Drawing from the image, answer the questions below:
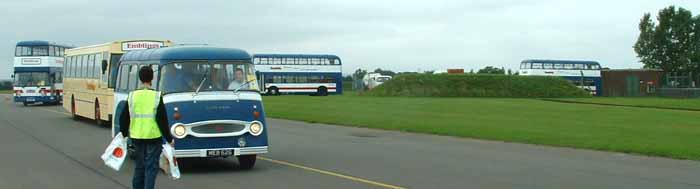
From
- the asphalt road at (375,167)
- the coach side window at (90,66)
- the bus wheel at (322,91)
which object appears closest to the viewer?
the asphalt road at (375,167)

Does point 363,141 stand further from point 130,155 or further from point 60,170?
point 60,170

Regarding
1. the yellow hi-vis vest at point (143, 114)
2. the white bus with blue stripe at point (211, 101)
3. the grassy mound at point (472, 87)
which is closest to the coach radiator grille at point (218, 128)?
the white bus with blue stripe at point (211, 101)

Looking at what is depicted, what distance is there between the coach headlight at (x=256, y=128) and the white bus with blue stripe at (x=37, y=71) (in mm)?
38540

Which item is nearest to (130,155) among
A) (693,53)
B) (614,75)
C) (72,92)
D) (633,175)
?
(633,175)

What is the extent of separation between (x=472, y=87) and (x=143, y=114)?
5712cm

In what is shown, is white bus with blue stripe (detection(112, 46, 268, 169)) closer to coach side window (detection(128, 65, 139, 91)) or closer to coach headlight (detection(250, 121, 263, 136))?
coach headlight (detection(250, 121, 263, 136))

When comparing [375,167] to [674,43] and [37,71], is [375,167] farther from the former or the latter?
[674,43]

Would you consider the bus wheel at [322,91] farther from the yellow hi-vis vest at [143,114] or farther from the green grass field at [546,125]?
the yellow hi-vis vest at [143,114]

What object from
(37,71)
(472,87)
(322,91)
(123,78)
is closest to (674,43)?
(472,87)

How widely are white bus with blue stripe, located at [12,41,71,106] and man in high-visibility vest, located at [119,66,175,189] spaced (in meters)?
41.7

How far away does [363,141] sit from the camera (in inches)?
810

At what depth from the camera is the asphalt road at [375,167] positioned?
12.0 meters

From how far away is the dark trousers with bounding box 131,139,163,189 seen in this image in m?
9.57

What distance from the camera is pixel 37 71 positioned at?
49.8 metres
